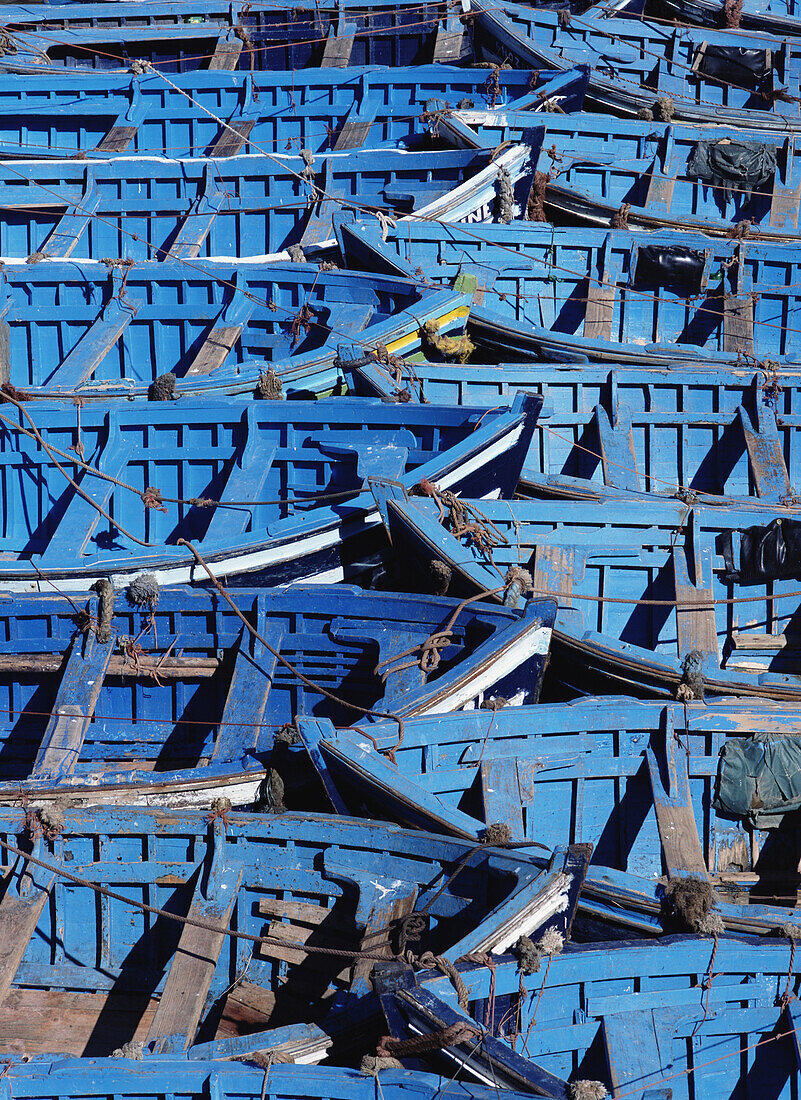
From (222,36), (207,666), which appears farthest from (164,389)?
(222,36)

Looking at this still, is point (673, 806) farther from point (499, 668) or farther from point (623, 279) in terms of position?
point (623, 279)

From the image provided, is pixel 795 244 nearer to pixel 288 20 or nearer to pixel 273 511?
pixel 273 511

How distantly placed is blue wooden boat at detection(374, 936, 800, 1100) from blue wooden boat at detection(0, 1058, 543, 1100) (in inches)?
34.0

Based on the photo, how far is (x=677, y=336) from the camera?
1522cm

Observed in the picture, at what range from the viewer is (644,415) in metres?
12.7

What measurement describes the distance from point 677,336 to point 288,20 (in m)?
9.62

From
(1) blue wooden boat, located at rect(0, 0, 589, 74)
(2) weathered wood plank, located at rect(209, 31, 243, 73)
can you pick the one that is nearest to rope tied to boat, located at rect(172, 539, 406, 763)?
(1) blue wooden boat, located at rect(0, 0, 589, 74)

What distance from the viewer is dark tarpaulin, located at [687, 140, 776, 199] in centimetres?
1677

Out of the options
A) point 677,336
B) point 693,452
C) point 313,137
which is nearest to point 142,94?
point 313,137

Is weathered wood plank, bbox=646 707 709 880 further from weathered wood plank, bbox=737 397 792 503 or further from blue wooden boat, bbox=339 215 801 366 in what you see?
blue wooden boat, bbox=339 215 801 366

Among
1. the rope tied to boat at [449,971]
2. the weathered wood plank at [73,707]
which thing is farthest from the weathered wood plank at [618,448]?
the rope tied to boat at [449,971]

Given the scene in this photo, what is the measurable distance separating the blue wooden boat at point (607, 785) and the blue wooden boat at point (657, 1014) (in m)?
0.51

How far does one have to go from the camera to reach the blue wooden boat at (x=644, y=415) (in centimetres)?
1241

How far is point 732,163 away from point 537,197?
3.12 m
